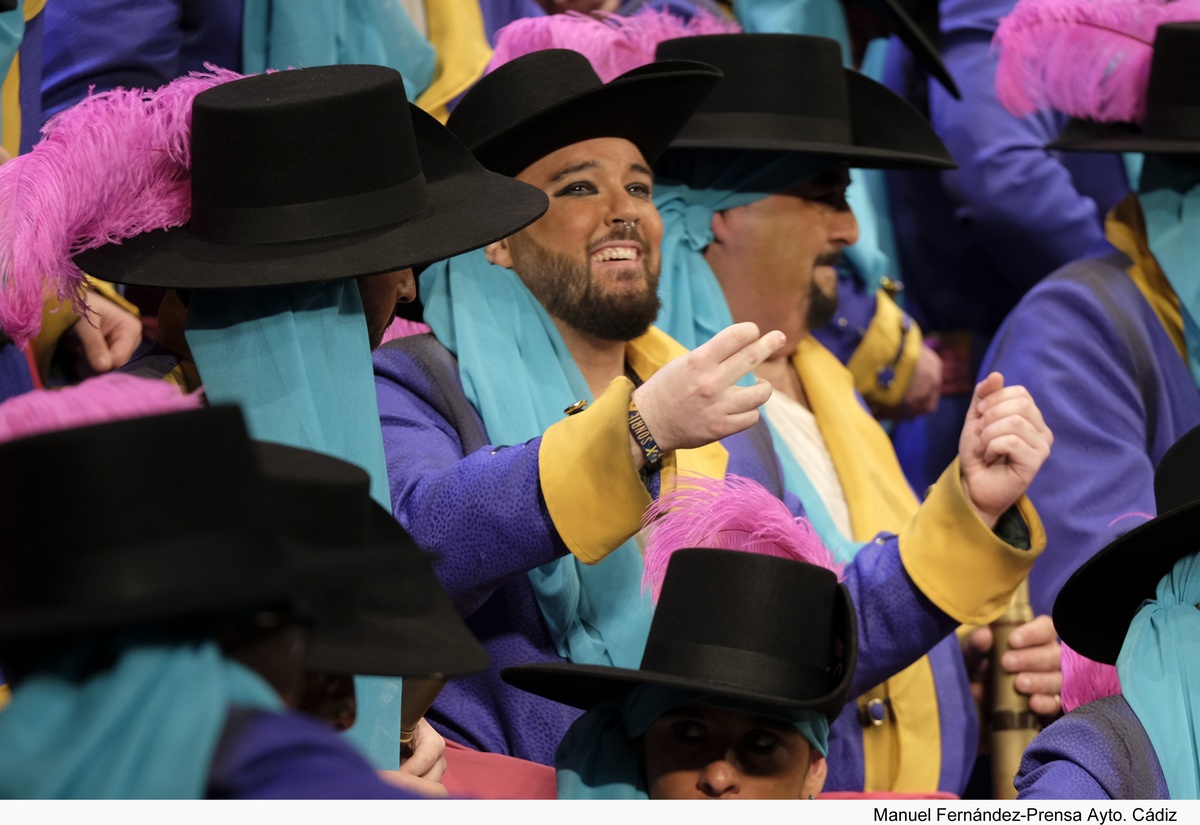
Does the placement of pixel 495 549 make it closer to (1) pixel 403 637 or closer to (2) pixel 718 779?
(2) pixel 718 779

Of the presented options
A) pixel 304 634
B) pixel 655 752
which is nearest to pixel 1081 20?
pixel 655 752

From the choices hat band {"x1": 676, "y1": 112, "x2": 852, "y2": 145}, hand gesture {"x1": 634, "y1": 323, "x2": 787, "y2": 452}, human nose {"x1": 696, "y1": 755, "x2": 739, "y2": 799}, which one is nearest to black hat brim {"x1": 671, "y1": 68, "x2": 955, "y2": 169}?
hat band {"x1": 676, "y1": 112, "x2": 852, "y2": 145}

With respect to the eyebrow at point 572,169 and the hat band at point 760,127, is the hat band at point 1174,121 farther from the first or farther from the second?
the eyebrow at point 572,169

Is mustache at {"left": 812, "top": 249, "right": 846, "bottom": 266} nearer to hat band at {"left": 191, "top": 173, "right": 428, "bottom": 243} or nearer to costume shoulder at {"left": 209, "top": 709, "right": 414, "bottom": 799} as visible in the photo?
hat band at {"left": 191, "top": 173, "right": 428, "bottom": 243}

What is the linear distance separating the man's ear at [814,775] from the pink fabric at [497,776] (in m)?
0.44

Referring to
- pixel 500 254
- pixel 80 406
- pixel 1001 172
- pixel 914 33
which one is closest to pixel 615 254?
pixel 500 254

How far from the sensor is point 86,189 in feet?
9.67

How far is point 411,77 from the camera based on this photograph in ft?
16.3

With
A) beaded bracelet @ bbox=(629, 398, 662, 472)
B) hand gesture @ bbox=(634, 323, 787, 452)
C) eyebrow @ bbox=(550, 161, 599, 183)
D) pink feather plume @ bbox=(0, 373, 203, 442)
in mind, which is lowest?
eyebrow @ bbox=(550, 161, 599, 183)

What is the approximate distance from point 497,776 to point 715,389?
82cm

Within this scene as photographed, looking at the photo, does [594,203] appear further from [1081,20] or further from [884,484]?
[1081,20]

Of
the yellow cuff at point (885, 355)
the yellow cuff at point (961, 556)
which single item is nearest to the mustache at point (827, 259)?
the yellow cuff at point (885, 355)

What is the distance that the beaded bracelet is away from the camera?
10.2ft

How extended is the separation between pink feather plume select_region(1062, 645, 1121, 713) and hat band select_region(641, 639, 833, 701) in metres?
0.56
